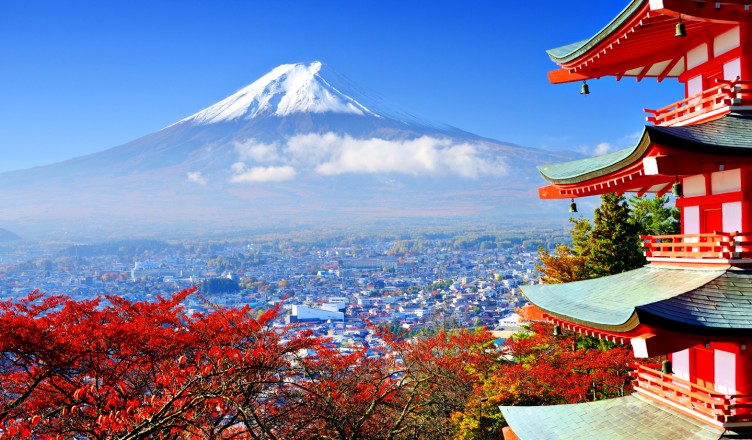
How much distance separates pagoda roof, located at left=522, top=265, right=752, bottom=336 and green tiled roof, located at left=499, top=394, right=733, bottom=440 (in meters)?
1.10

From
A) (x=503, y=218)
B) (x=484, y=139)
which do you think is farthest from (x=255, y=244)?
(x=503, y=218)

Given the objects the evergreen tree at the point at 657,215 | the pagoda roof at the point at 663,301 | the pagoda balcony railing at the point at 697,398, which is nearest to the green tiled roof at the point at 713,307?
the pagoda roof at the point at 663,301

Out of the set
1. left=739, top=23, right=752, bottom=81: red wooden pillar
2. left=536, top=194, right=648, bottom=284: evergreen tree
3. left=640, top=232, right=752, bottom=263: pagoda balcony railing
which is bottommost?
left=536, top=194, right=648, bottom=284: evergreen tree

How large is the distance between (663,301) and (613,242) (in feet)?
45.2

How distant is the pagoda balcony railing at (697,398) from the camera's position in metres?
5.73

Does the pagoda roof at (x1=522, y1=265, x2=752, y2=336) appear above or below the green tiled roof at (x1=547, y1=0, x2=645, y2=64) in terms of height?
below

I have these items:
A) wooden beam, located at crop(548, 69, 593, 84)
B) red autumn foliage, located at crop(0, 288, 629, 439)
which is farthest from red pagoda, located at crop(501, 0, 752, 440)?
red autumn foliage, located at crop(0, 288, 629, 439)

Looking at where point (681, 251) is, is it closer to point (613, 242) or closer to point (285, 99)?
point (613, 242)

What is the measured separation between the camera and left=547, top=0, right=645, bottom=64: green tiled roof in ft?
20.6

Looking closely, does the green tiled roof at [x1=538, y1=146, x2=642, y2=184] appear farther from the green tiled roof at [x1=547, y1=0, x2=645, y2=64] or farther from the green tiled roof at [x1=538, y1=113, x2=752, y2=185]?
the green tiled roof at [x1=547, y1=0, x2=645, y2=64]

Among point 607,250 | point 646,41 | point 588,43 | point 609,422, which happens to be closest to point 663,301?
point 609,422

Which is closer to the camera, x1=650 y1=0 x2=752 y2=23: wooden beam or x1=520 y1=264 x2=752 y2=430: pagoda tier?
x1=520 y1=264 x2=752 y2=430: pagoda tier

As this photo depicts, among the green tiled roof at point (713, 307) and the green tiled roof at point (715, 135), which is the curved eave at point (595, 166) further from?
the green tiled roof at point (713, 307)

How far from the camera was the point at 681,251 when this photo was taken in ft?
21.7
